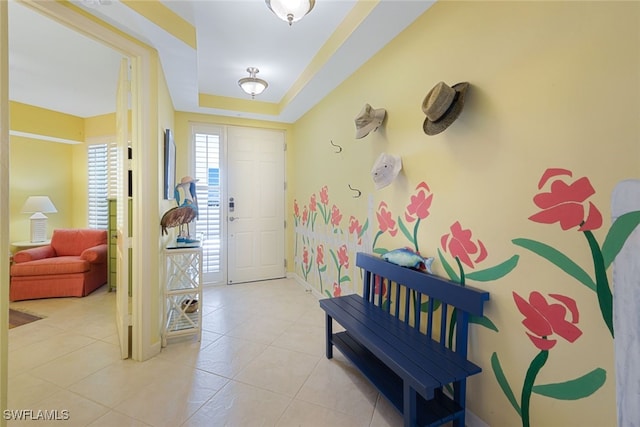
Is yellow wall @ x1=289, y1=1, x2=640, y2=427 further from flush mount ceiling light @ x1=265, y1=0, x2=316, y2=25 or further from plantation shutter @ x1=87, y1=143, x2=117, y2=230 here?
plantation shutter @ x1=87, y1=143, x2=117, y2=230

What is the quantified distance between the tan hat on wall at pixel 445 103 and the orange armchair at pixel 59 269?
4.37m

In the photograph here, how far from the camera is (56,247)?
3.89 m

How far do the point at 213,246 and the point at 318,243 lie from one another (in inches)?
65.5

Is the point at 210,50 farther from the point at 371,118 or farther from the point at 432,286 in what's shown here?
the point at 432,286

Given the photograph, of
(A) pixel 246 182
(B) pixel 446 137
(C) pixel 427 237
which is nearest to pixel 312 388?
(C) pixel 427 237

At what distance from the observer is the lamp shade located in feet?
13.1

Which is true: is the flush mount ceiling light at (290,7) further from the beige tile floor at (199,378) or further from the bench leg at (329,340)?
the beige tile floor at (199,378)

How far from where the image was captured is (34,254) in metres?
3.60

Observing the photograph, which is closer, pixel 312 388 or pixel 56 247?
pixel 312 388

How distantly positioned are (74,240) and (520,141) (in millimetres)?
5265

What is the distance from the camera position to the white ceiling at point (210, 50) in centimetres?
197

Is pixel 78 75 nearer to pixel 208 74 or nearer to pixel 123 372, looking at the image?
pixel 208 74

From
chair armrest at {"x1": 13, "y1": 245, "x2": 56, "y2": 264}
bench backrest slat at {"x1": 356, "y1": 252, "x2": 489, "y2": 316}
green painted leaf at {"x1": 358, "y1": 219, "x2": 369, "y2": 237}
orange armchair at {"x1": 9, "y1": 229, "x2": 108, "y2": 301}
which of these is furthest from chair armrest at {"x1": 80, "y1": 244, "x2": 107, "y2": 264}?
bench backrest slat at {"x1": 356, "y1": 252, "x2": 489, "y2": 316}

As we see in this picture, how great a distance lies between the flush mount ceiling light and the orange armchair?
3.83 metres
